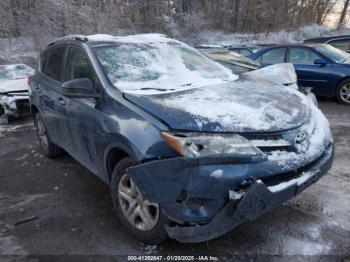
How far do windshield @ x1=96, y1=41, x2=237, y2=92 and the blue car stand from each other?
4420mm

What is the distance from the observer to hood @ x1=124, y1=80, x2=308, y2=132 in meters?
2.59

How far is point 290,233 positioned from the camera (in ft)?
9.77

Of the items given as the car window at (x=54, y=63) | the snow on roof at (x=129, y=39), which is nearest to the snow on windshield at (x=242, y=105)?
the snow on roof at (x=129, y=39)

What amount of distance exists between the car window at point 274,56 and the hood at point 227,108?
5645 mm

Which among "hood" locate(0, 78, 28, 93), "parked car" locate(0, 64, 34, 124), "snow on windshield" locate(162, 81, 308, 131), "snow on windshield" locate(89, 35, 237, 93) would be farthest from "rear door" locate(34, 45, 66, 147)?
"hood" locate(0, 78, 28, 93)

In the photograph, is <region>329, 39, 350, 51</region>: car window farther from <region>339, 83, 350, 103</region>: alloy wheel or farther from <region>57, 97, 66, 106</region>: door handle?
<region>57, 97, 66, 106</region>: door handle

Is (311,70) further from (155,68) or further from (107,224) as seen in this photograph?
(107,224)

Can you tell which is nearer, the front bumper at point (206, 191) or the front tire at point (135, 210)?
the front bumper at point (206, 191)

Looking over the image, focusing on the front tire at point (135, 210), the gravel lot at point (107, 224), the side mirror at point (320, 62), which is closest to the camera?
the front tire at point (135, 210)

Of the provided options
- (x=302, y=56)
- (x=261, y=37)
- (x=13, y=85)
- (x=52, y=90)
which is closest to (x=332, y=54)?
(x=302, y=56)

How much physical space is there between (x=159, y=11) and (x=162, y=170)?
934 inches

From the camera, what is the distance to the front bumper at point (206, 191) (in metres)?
2.27

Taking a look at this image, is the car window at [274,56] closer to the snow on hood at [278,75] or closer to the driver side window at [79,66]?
the snow on hood at [278,75]

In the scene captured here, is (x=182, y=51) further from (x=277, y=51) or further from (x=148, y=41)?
(x=277, y=51)
